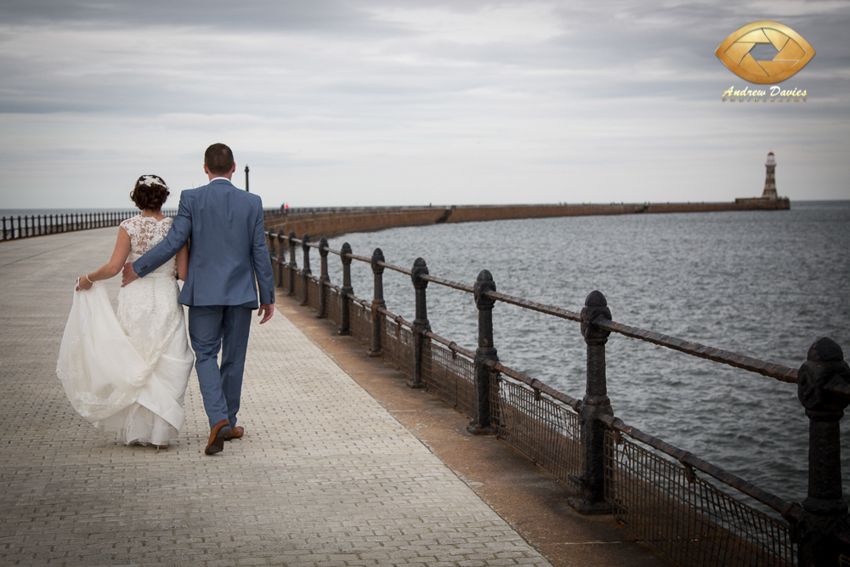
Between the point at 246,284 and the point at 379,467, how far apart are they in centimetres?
148

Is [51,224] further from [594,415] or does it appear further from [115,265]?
[594,415]

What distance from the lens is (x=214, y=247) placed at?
530 centimetres

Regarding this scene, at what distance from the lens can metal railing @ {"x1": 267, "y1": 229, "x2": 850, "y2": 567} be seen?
2.85 metres

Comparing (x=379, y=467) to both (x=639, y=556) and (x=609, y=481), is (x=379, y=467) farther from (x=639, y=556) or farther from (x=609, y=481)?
(x=639, y=556)

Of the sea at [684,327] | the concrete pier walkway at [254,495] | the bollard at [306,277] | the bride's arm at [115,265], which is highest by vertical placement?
the bride's arm at [115,265]

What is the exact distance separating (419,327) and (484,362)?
1.70 metres

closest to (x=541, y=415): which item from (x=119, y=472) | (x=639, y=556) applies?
(x=639, y=556)

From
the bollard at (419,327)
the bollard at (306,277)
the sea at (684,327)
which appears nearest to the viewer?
the bollard at (419,327)

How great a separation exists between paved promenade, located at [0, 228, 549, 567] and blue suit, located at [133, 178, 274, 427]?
61 cm

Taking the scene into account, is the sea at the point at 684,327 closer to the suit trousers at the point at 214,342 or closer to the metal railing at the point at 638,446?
the metal railing at the point at 638,446

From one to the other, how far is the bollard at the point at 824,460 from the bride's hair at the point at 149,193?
414 centimetres

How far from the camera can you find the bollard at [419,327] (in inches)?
297

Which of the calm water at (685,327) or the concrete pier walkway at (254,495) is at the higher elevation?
the concrete pier walkway at (254,495)

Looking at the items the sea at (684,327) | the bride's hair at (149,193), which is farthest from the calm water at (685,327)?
the bride's hair at (149,193)
